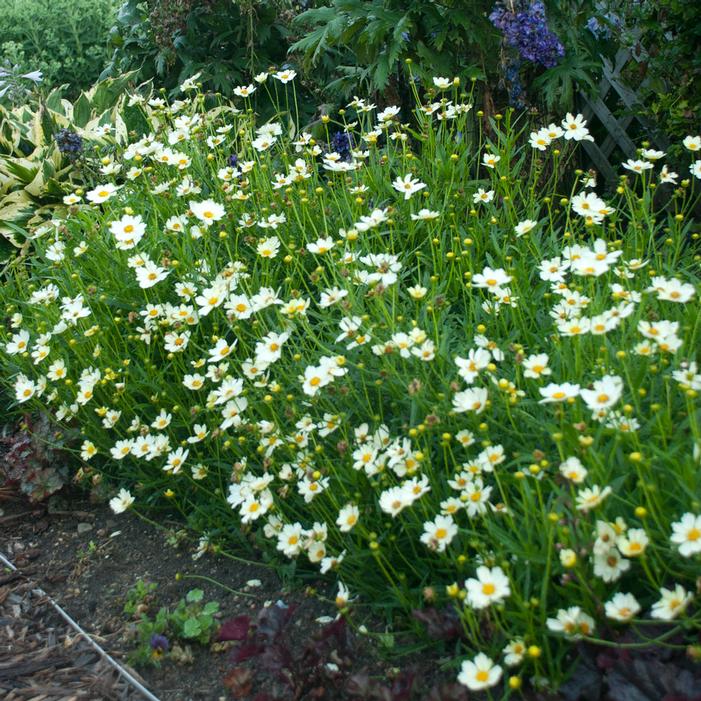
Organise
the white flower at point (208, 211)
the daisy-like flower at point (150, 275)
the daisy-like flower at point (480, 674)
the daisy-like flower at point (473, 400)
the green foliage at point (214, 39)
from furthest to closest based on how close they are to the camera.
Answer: the green foliage at point (214, 39) → the white flower at point (208, 211) → the daisy-like flower at point (150, 275) → the daisy-like flower at point (473, 400) → the daisy-like flower at point (480, 674)

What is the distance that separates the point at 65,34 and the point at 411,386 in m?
7.35

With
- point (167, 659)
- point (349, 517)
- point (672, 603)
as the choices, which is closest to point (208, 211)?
point (349, 517)

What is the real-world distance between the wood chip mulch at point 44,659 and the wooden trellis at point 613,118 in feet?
9.91

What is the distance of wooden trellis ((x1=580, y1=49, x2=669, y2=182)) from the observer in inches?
157

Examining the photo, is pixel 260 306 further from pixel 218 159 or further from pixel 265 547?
pixel 218 159

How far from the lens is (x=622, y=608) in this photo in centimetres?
166

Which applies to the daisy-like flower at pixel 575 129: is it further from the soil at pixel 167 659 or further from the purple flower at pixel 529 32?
the soil at pixel 167 659

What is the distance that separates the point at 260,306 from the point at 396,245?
93 centimetres

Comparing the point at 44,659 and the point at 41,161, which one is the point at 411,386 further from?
the point at 41,161

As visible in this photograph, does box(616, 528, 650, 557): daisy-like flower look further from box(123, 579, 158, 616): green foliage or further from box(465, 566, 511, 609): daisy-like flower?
box(123, 579, 158, 616): green foliage

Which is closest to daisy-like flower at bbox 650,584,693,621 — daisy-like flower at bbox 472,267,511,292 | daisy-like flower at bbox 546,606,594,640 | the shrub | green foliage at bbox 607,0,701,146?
the shrub

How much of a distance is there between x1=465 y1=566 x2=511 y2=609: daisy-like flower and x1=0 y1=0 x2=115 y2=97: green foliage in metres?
7.14

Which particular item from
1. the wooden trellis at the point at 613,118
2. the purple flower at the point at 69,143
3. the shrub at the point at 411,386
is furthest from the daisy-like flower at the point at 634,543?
the purple flower at the point at 69,143

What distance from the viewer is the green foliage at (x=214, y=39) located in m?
5.30
